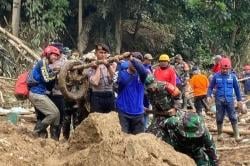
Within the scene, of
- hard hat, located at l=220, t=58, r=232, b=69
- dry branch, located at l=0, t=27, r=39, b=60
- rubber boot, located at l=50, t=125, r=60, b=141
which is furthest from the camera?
dry branch, located at l=0, t=27, r=39, b=60

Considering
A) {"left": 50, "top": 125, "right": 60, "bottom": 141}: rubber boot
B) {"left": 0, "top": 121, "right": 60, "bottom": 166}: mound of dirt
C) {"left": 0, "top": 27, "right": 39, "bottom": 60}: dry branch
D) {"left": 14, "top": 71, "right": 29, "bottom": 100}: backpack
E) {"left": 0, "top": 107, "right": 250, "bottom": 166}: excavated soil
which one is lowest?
{"left": 50, "top": 125, "right": 60, "bottom": 141}: rubber boot

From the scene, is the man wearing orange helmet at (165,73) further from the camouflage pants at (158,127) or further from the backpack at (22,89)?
the camouflage pants at (158,127)

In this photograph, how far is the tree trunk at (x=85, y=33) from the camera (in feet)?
68.8

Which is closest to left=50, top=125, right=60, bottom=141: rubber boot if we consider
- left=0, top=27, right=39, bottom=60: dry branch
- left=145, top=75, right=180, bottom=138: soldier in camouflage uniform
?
left=145, top=75, right=180, bottom=138: soldier in camouflage uniform

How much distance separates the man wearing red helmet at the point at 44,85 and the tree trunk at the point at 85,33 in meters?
11.9

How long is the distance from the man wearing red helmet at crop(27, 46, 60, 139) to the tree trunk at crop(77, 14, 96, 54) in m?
11.9

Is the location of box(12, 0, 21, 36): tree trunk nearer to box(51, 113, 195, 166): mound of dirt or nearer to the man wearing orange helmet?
the man wearing orange helmet

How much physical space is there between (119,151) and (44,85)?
4.24 m

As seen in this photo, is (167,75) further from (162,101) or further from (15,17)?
(15,17)

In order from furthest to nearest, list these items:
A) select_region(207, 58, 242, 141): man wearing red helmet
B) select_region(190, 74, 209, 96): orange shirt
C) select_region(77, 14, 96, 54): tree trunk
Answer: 1. select_region(77, 14, 96, 54): tree trunk
2. select_region(190, 74, 209, 96): orange shirt
3. select_region(207, 58, 242, 141): man wearing red helmet

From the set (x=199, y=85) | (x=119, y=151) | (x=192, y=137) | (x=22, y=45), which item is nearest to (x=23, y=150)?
(x=119, y=151)

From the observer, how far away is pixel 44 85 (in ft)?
29.7

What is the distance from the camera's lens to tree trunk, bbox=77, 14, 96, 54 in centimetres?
2098

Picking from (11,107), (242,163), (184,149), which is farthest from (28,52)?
(184,149)
